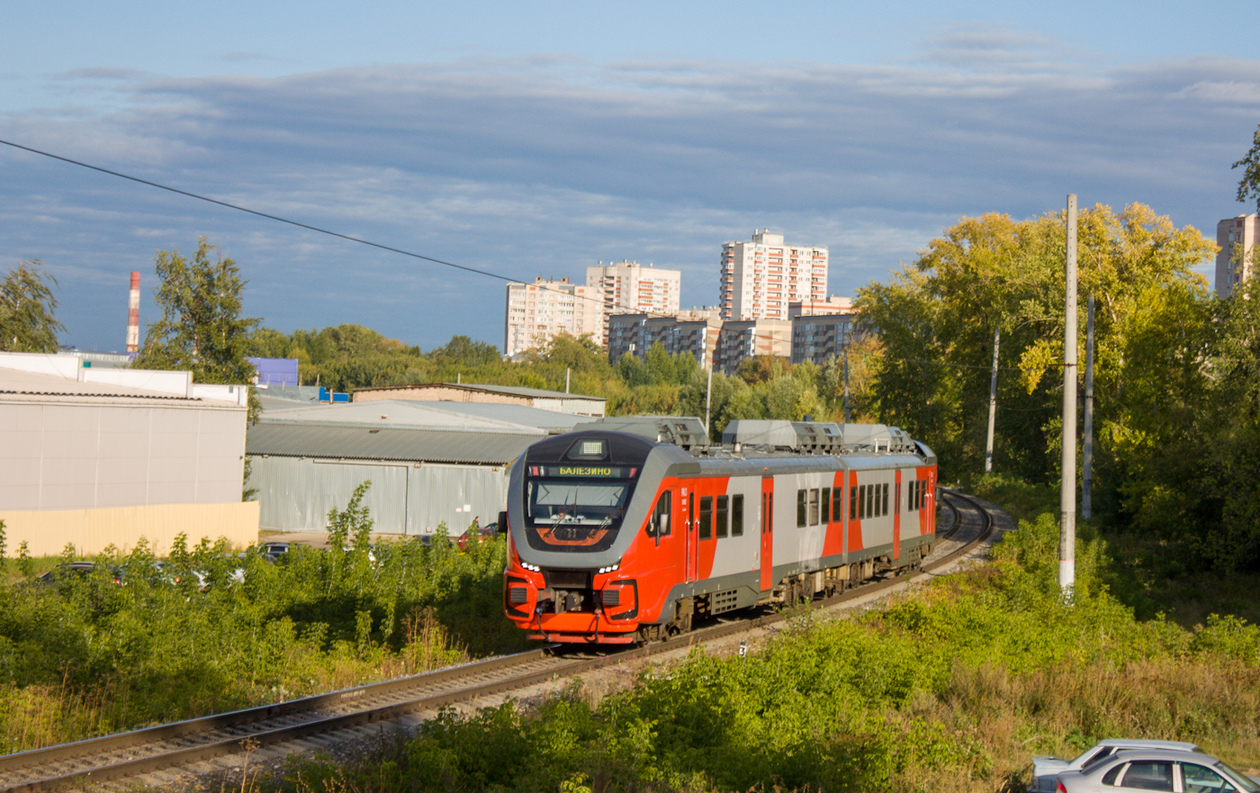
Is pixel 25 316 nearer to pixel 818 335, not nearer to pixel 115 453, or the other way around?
pixel 115 453

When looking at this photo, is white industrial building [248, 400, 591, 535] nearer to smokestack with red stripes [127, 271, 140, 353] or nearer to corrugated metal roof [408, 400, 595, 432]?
corrugated metal roof [408, 400, 595, 432]

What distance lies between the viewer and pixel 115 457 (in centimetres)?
3812

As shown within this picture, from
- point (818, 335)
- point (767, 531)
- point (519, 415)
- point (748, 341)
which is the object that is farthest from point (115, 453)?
point (748, 341)

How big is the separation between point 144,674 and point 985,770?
9.77 meters

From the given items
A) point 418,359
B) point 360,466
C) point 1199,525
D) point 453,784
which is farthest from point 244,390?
point 418,359

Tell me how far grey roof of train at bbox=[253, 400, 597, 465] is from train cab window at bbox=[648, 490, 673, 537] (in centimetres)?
2761

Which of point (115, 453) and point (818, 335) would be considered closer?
point (115, 453)

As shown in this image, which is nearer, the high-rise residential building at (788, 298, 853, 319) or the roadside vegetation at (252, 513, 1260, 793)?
the roadside vegetation at (252, 513, 1260, 793)

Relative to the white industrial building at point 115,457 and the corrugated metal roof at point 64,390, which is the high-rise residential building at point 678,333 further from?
the corrugated metal roof at point 64,390

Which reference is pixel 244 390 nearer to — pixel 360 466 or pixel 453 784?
pixel 360 466

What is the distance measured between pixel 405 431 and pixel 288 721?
124ft

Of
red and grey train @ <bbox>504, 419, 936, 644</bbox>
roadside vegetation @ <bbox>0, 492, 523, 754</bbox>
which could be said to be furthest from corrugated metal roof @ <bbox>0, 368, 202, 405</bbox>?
red and grey train @ <bbox>504, 419, 936, 644</bbox>

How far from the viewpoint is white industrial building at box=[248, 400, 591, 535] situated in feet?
143

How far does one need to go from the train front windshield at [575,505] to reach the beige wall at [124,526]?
67.8 ft
